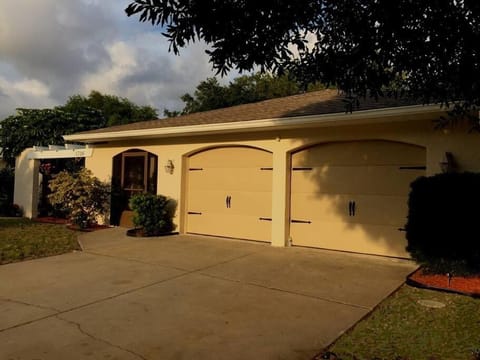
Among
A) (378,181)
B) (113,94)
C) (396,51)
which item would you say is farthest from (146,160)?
(113,94)

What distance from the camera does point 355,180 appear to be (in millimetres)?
7961

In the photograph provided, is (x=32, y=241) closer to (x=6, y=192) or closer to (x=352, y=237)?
(x=352, y=237)

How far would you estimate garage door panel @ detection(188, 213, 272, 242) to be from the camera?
9.17m

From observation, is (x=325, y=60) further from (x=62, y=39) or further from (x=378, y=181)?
(x=62, y=39)

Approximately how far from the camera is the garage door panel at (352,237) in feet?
24.7

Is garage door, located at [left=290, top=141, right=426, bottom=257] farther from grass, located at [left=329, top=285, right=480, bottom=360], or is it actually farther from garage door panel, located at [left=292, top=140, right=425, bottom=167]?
grass, located at [left=329, top=285, right=480, bottom=360]

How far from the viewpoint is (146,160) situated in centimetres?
1127

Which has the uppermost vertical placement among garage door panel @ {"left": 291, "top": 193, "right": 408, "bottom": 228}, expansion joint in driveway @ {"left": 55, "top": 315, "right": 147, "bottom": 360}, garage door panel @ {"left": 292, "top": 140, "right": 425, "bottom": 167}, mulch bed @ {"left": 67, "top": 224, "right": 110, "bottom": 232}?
garage door panel @ {"left": 292, "top": 140, "right": 425, "bottom": 167}

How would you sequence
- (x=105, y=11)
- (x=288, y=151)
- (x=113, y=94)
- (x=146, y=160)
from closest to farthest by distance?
(x=105, y=11) < (x=288, y=151) < (x=146, y=160) < (x=113, y=94)

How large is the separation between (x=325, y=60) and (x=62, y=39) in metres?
14.6

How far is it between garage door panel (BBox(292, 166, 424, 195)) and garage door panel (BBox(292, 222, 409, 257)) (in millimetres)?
750

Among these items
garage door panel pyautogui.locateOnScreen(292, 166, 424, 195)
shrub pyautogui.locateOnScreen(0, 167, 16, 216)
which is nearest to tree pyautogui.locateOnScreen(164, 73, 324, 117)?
shrub pyautogui.locateOnScreen(0, 167, 16, 216)

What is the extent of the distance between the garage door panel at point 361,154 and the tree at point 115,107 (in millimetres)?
26382

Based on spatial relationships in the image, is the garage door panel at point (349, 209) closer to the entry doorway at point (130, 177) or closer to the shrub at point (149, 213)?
the shrub at point (149, 213)
